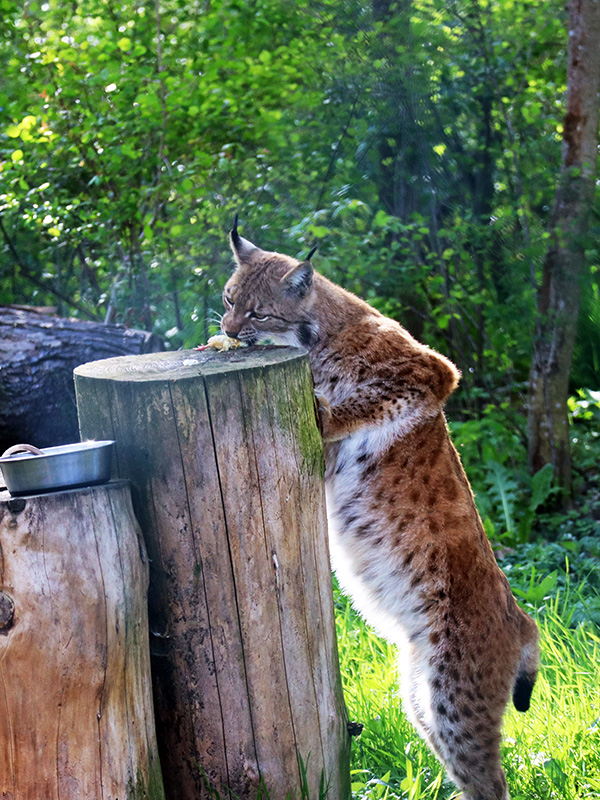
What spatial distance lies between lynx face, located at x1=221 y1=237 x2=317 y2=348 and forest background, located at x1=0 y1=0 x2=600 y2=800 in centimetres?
149

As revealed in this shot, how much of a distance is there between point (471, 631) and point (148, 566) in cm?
137

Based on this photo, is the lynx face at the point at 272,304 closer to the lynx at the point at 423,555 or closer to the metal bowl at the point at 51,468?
the lynx at the point at 423,555

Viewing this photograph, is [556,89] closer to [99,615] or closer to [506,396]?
[506,396]

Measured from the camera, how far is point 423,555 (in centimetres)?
270

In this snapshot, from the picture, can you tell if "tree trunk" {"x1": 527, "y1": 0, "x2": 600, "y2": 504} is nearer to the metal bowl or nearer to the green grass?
the green grass

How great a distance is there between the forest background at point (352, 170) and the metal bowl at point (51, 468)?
10.7ft

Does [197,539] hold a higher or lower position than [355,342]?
lower

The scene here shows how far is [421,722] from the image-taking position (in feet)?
9.18

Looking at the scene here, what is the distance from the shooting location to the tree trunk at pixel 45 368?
484cm

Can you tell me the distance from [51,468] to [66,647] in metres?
0.39

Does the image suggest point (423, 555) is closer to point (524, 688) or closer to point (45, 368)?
point (524, 688)

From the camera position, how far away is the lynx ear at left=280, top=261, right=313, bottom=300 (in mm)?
3072

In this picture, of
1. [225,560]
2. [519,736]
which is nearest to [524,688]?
[519,736]

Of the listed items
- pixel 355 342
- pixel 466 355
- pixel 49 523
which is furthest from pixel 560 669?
pixel 466 355
